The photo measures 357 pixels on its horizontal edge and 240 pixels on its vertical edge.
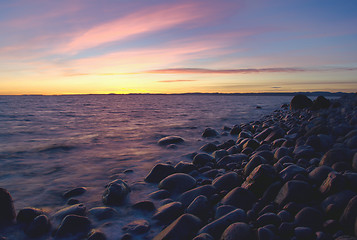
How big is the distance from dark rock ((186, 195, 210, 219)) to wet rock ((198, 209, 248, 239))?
0.40 meters

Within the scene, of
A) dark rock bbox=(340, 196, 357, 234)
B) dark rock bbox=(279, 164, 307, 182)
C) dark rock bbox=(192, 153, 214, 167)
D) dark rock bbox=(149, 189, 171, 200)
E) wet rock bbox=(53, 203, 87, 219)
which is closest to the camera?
dark rock bbox=(340, 196, 357, 234)

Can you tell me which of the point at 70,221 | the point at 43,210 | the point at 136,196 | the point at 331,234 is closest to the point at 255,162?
the point at 331,234

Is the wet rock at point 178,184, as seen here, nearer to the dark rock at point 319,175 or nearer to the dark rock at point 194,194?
the dark rock at point 194,194

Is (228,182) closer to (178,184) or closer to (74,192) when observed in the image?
(178,184)

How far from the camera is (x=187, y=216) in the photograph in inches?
103

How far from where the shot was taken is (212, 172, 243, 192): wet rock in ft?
11.6

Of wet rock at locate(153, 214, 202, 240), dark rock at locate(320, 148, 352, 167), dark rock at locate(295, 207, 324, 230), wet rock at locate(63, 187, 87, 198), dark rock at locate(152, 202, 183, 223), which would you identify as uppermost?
dark rock at locate(320, 148, 352, 167)

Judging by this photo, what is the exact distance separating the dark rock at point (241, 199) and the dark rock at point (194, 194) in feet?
1.02

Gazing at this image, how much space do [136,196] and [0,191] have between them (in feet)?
6.06

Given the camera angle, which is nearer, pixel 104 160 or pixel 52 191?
pixel 52 191

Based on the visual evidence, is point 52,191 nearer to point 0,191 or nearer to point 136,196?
point 0,191

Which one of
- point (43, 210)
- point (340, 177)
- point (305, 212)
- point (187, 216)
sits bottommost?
point (43, 210)

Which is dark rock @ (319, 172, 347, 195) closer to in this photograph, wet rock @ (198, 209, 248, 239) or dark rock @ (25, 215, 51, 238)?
wet rock @ (198, 209, 248, 239)

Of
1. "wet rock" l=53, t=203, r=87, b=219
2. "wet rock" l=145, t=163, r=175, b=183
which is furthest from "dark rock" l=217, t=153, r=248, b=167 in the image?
"wet rock" l=53, t=203, r=87, b=219
